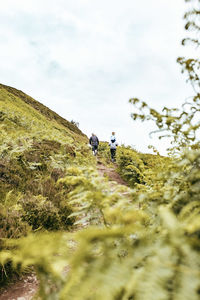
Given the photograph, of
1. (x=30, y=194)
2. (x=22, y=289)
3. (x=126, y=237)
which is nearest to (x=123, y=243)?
(x=126, y=237)

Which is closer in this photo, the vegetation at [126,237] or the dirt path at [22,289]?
the vegetation at [126,237]

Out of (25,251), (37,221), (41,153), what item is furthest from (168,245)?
(41,153)

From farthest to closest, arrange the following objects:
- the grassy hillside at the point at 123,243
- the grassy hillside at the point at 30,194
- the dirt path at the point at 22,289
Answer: the grassy hillside at the point at 30,194
the dirt path at the point at 22,289
the grassy hillside at the point at 123,243

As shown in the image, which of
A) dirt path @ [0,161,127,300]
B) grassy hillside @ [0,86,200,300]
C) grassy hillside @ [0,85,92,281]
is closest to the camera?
grassy hillside @ [0,86,200,300]

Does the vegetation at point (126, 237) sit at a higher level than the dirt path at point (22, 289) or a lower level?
higher

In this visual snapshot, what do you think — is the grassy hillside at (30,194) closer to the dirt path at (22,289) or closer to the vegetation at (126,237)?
the vegetation at (126,237)

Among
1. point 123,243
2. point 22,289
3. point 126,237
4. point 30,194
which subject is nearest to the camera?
point 126,237

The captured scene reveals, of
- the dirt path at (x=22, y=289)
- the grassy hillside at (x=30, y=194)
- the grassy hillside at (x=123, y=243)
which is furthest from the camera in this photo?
the grassy hillside at (x=30, y=194)

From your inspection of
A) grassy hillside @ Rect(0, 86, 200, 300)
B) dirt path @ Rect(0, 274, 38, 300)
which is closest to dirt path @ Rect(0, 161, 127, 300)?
dirt path @ Rect(0, 274, 38, 300)

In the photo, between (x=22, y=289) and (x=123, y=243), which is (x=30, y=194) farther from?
(x=123, y=243)

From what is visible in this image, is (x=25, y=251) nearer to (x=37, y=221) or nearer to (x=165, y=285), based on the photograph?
(x=165, y=285)

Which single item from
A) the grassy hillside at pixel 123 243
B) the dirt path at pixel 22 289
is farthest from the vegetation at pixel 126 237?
the dirt path at pixel 22 289

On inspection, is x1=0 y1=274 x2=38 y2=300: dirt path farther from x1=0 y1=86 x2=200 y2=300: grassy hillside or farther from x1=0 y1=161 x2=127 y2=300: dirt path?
x1=0 y1=86 x2=200 y2=300: grassy hillside

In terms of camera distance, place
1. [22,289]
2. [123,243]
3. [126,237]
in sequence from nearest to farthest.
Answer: [126,237] < [123,243] < [22,289]
